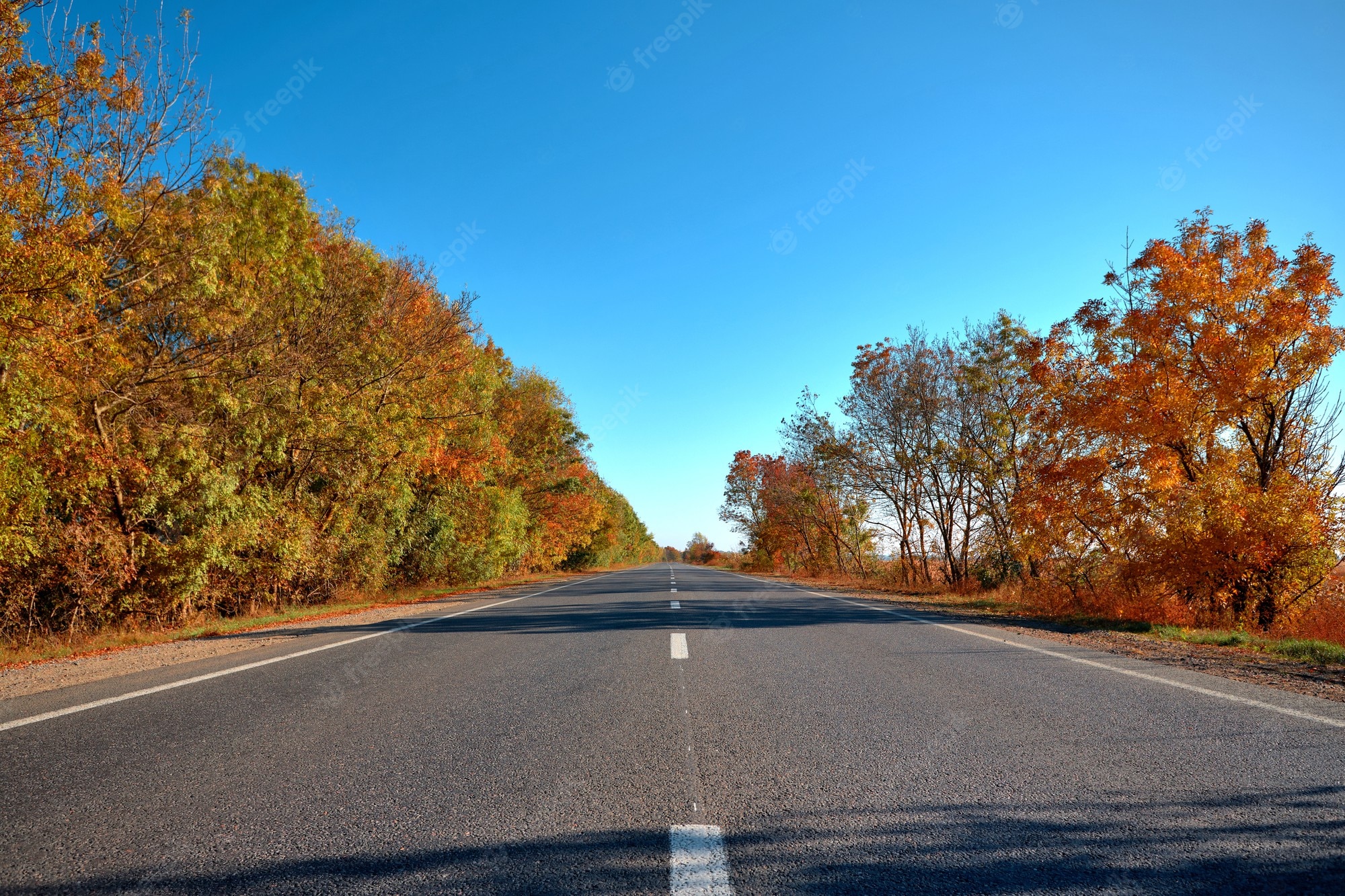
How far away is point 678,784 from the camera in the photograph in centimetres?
326

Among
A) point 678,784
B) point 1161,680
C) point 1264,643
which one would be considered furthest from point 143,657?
point 1264,643

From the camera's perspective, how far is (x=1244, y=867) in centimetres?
232

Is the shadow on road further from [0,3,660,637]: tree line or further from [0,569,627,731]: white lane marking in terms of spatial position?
[0,3,660,637]: tree line

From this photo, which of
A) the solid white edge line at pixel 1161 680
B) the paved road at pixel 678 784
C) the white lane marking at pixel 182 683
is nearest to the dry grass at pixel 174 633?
the white lane marking at pixel 182 683

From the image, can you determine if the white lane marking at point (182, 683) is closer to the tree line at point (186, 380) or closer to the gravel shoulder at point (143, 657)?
the gravel shoulder at point (143, 657)

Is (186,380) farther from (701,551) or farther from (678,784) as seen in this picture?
(701,551)

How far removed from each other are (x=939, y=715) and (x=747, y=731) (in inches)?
55.3

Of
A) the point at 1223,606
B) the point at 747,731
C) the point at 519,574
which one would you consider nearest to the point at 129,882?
the point at 747,731

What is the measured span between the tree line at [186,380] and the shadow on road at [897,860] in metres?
8.92

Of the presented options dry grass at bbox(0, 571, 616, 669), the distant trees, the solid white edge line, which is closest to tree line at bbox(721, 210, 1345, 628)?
the solid white edge line

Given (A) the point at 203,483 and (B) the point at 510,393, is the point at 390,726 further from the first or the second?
(B) the point at 510,393

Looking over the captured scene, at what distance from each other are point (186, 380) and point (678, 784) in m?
12.6

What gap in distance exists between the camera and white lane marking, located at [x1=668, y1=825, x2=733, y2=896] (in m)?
2.22

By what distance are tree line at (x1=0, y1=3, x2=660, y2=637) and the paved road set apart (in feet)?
18.7
